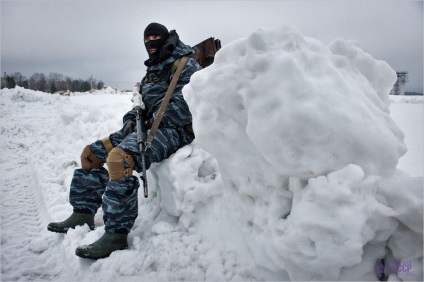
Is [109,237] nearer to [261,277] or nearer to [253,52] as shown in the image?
[261,277]

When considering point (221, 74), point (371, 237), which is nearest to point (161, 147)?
point (221, 74)

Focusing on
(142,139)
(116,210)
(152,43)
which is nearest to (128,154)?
(142,139)

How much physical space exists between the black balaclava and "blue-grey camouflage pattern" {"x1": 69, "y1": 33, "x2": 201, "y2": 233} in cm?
19

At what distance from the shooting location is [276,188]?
2.13m

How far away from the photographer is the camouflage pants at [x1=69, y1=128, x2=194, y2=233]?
2666 mm

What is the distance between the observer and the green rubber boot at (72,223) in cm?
312

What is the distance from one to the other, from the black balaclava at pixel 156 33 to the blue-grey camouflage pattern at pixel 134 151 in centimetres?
19

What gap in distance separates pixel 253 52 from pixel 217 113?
510mm

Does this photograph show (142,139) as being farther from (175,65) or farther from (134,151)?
(175,65)

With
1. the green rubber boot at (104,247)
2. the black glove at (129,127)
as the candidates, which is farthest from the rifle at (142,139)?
the green rubber boot at (104,247)

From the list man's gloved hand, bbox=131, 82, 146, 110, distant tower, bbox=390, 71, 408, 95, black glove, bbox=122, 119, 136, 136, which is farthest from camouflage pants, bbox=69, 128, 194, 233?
distant tower, bbox=390, 71, 408, 95

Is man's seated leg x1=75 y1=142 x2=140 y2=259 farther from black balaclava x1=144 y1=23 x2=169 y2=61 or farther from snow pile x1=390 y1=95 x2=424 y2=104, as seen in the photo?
snow pile x1=390 y1=95 x2=424 y2=104

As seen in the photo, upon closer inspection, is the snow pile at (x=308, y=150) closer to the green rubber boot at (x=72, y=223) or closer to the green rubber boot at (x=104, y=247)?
the green rubber boot at (x=104, y=247)

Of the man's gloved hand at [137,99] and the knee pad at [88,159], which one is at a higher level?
the man's gloved hand at [137,99]
